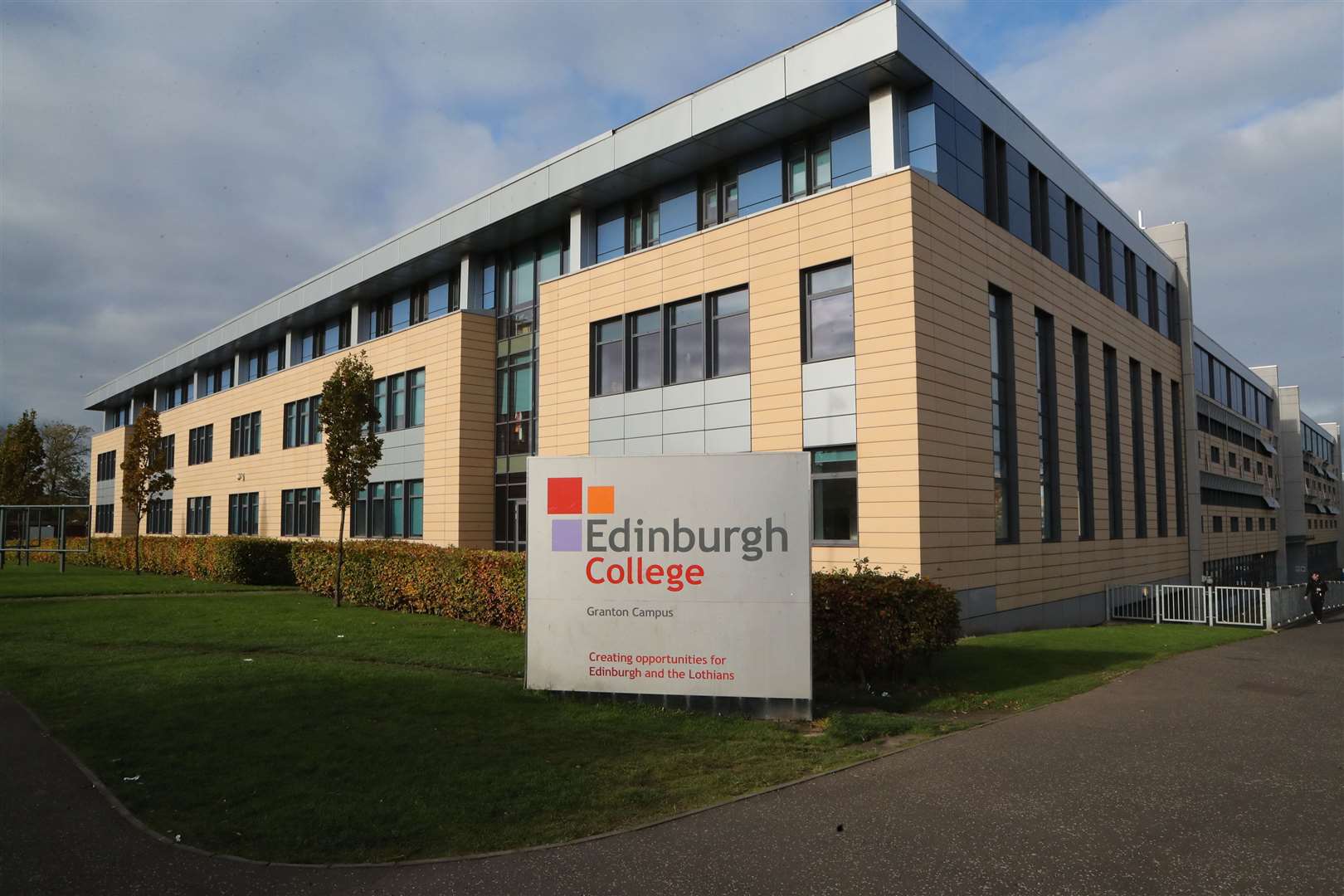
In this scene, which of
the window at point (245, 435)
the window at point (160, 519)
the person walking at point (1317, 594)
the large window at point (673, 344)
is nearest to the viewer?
the large window at point (673, 344)

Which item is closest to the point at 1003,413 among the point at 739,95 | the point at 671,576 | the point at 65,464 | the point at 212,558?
the point at 739,95

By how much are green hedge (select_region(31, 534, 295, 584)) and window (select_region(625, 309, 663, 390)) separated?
505 inches

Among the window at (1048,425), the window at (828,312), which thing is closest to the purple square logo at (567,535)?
the window at (828,312)

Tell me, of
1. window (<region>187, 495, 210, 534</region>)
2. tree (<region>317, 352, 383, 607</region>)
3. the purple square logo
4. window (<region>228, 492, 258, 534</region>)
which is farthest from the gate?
window (<region>187, 495, 210, 534</region>)

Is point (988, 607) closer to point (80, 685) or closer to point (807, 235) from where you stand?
point (807, 235)

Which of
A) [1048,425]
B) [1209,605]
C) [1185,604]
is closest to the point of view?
[1209,605]

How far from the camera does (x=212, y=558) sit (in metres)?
28.1

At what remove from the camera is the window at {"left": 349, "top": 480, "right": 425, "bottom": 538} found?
2845 cm

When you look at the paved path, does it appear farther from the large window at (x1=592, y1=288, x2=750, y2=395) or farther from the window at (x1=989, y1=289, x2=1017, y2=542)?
the large window at (x1=592, y1=288, x2=750, y2=395)

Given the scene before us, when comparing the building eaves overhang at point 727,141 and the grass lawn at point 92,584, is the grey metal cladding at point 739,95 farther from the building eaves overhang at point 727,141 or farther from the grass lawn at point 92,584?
the grass lawn at point 92,584

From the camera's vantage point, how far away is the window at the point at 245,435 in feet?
131

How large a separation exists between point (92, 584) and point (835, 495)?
74.8 ft

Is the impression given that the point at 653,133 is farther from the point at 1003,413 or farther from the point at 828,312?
the point at 1003,413

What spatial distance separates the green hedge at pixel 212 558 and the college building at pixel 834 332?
400 cm
